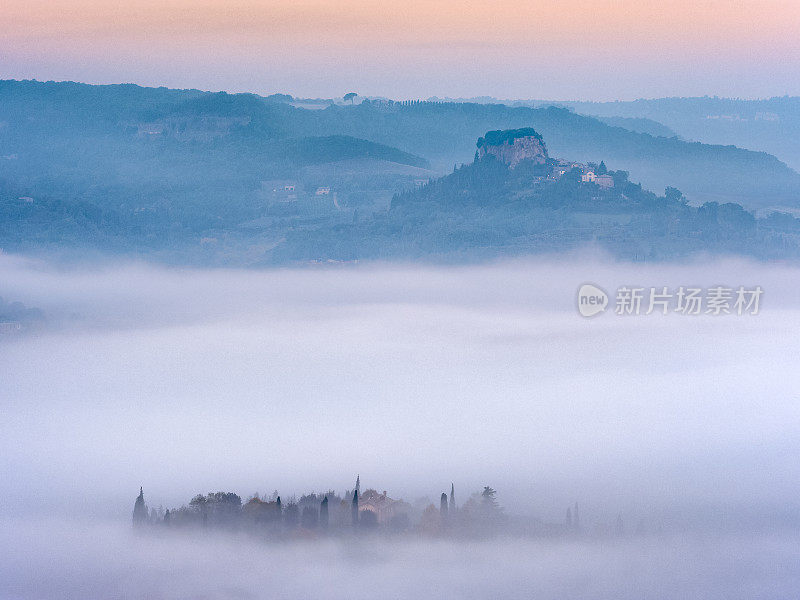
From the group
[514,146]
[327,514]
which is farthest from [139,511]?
[514,146]

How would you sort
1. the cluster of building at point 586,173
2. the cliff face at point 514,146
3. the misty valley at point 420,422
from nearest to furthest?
the misty valley at point 420,422 < the cliff face at point 514,146 < the cluster of building at point 586,173

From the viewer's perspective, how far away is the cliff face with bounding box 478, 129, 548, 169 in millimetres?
153750

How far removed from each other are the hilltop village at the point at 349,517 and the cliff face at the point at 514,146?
66.6 m

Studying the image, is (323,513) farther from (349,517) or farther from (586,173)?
(586,173)

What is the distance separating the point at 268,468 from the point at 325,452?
10420 millimetres

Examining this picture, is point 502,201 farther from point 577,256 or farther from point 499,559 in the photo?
point 499,559

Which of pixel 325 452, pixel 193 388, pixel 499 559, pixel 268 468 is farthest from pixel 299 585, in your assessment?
pixel 193 388

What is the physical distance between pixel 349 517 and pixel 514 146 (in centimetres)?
7685

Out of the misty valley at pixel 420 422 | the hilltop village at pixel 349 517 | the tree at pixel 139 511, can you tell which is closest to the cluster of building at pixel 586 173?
the misty valley at pixel 420 422

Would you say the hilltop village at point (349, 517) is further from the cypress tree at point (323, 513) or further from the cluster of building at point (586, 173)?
the cluster of building at point (586, 173)

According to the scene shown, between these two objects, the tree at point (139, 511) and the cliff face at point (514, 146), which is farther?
the cliff face at point (514, 146)

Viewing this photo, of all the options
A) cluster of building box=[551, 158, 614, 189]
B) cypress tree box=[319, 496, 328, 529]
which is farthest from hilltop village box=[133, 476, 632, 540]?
cluster of building box=[551, 158, 614, 189]

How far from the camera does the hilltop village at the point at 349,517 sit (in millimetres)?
88750

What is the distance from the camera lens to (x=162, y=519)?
93250 mm
